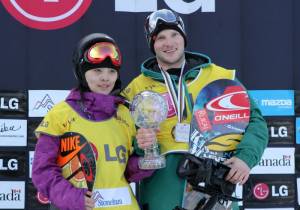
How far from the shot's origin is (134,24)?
7.86ft

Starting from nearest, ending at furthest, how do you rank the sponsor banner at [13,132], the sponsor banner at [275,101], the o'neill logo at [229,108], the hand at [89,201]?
the hand at [89,201]
the o'neill logo at [229,108]
the sponsor banner at [13,132]
the sponsor banner at [275,101]

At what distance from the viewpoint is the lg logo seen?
7.84 feet

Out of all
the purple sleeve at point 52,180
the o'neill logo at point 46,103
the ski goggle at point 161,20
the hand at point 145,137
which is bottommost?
the purple sleeve at point 52,180

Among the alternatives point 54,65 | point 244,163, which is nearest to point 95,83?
point 244,163

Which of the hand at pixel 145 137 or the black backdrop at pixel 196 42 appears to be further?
the black backdrop at pixel 196 42

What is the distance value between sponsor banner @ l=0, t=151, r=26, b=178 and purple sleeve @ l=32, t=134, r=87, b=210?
0.97 metres

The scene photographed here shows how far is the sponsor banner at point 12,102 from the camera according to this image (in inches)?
91.8

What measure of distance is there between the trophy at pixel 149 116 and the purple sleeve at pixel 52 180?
20cm

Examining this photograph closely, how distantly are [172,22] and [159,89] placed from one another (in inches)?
8.7

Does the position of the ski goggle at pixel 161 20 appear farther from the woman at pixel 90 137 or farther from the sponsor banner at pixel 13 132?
the sponsor banner at pixel 13 132

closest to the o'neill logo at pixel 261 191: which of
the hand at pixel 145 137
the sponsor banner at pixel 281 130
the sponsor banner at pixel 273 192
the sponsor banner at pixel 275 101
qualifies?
the sponsor banner at pixel 273 192

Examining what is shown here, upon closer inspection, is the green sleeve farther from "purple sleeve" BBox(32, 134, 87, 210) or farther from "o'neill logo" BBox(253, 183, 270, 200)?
"o'neill logo" BBox(253, 183, 270, 200)

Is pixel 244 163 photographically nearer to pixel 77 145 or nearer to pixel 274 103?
pixel 77 145

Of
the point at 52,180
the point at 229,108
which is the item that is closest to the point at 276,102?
the point at 229,108
